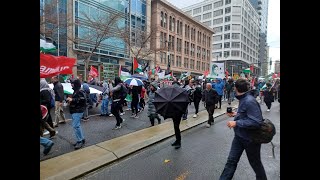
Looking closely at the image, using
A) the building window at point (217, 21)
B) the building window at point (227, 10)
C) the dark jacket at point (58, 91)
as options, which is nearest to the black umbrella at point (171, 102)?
the dark jacket at point (58, 91)

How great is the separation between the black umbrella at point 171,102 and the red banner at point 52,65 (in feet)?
8.07

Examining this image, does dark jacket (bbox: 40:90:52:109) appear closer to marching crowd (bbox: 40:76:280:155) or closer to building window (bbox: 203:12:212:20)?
marching crowd (bbox: 40:76:280:155)

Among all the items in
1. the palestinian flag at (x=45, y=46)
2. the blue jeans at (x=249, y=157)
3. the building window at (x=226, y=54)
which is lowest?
the blue jeans at (x=249, y=157)

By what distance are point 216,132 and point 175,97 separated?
285 cm

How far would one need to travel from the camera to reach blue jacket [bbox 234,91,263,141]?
346 cm

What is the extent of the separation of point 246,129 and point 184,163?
2.16 m

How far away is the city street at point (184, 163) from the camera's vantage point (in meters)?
4.68

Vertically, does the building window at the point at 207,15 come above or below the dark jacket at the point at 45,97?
above

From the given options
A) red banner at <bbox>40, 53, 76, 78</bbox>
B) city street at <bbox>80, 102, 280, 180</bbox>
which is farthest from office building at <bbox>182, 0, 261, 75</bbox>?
red banner at <bbox>40, 53, 76, 78</bbox>

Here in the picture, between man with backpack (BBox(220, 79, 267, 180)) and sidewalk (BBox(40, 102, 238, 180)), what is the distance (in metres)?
2.77

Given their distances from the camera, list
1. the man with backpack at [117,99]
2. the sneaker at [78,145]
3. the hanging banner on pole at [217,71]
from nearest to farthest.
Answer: the sneaker at [78,145]
the man with backpack at [117,99]
the hanging banner on pole at [217,71]

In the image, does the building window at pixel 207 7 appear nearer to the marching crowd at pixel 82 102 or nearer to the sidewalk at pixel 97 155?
the marching crowd at pixel 82 102

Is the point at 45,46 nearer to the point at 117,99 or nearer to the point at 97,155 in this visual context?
the point at 97,155
